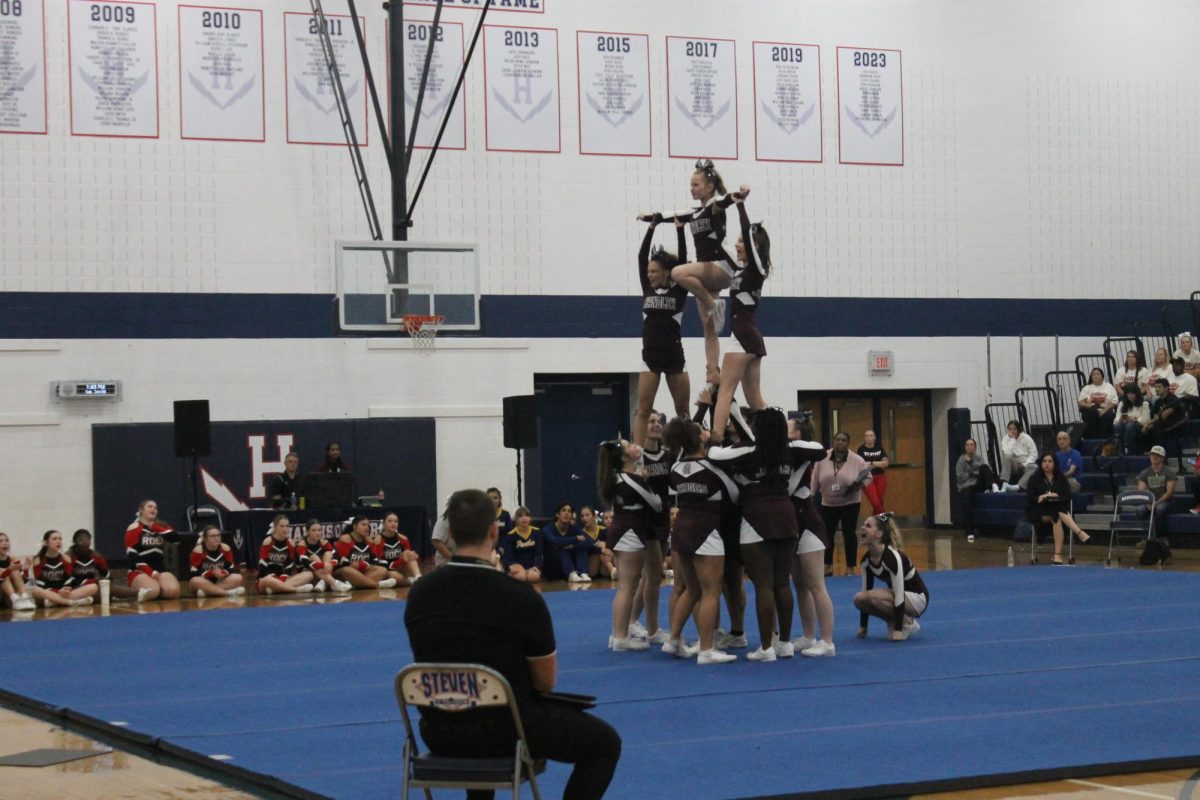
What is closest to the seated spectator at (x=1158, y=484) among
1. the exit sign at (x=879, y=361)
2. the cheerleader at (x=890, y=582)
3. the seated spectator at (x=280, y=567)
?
the exit sign at (x=879, y=361)

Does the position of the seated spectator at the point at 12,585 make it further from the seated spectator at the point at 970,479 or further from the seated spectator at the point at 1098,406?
the seated spectator at the point at 1098,406

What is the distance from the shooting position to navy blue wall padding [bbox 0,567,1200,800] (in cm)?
689

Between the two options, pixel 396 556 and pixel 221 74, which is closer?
pixel 396 556

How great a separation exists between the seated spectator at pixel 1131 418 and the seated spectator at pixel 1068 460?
1226 millimetres

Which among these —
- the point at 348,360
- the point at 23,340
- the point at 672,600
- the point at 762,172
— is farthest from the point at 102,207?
the point at 672,600

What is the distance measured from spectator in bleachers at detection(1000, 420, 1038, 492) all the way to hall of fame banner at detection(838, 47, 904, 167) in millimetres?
4792

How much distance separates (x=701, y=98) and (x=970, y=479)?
7.18 meters

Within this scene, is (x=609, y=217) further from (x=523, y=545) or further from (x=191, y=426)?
(x=191, y=426)

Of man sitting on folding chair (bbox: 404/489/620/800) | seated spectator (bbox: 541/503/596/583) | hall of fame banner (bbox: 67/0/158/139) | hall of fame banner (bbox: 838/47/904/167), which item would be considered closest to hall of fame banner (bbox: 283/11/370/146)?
hall of fame banner (bbox: 67/0/158/139)

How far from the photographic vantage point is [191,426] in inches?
723

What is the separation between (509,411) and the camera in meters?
19.1

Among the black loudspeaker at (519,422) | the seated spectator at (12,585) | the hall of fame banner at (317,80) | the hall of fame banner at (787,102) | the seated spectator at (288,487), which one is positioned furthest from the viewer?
the hall of fame banner at (787,102)

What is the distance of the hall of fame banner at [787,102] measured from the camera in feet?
76.8

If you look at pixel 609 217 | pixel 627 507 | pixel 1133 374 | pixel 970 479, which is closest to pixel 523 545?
pixel 609 217
